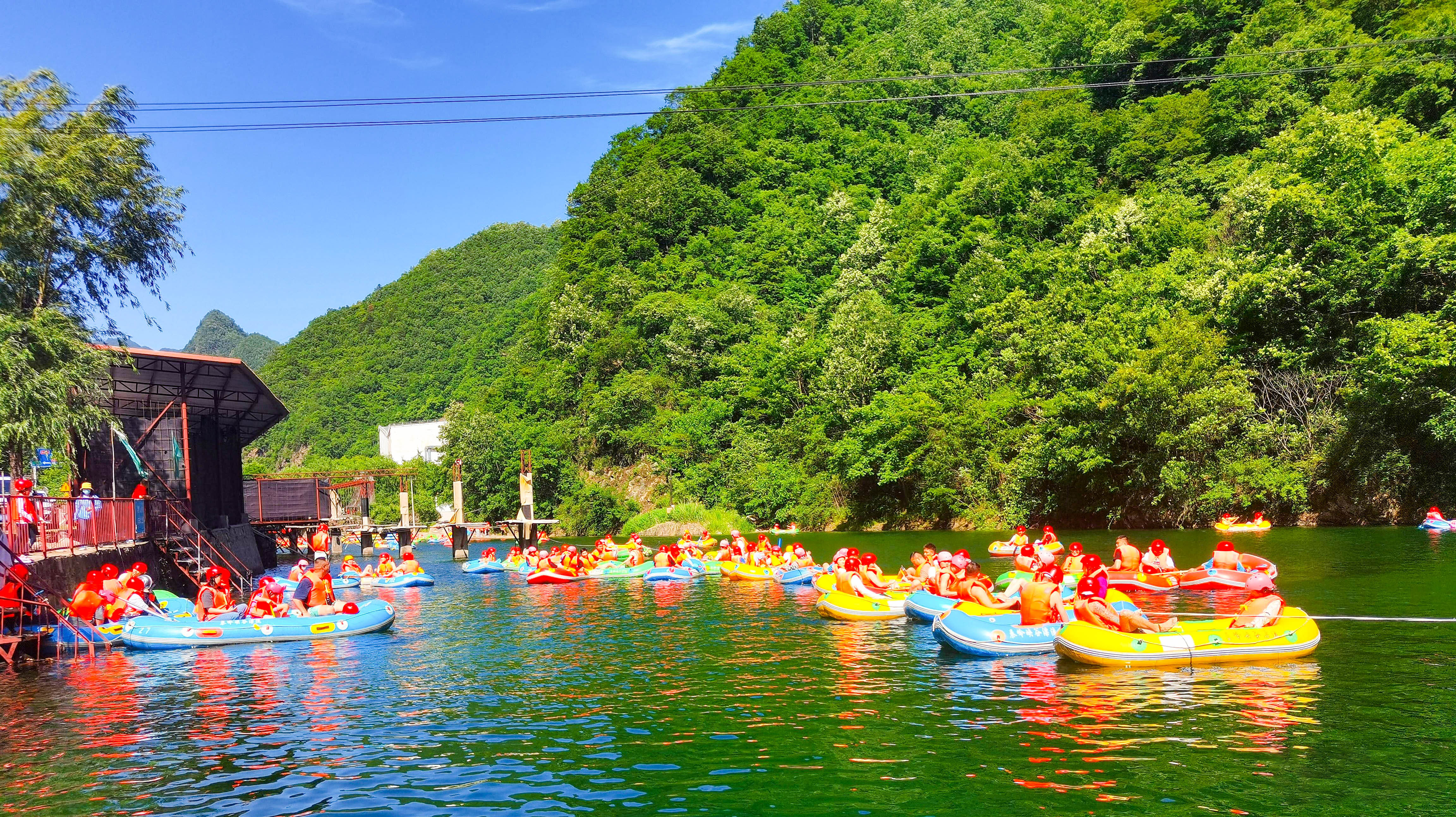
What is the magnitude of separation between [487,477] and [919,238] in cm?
3755

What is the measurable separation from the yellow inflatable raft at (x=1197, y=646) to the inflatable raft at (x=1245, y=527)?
26.9m

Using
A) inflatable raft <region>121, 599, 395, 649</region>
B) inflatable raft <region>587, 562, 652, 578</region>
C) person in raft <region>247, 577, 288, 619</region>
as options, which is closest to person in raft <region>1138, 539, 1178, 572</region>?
inflatable raft <region>587, 562, 652, 578</region>

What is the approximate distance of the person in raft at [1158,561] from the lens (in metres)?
27.0

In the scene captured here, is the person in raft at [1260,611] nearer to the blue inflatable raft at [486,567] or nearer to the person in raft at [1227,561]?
the person in raft at [1227,561]

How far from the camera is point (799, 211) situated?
295 ft

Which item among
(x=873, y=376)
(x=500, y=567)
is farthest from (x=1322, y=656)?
(x=873, y=376)

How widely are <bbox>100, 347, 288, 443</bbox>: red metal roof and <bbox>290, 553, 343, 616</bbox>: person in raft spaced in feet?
24.4

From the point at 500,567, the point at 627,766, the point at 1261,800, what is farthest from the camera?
the point at 500,567

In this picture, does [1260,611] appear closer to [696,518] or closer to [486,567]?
[486,567]

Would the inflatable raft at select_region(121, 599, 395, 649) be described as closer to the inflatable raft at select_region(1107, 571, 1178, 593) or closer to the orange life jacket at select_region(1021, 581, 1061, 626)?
the orange life jacket at select_region(1021, 581, 1061, 626)

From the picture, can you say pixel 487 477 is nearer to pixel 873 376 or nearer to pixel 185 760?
pixel 873 376

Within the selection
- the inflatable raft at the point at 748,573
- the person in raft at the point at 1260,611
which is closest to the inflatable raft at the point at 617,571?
the inflatable raft at the point at 748,573

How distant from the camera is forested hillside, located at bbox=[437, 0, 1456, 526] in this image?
42.3 m

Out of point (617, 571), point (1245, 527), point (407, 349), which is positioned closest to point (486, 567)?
point (617, 571)
